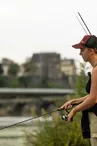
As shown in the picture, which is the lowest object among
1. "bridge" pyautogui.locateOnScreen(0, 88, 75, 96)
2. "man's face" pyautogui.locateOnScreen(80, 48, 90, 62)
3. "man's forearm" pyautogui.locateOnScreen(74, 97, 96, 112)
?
"man's forearm" pyautogui.locateOnScreen(74, 97, 96, 112)

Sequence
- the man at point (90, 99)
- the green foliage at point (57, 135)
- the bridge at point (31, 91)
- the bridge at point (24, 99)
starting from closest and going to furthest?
the man at point (90, 99)
the green foliage at point (57, 135)
the bridge at point (31, 91)
the bridge at point (24, 99)

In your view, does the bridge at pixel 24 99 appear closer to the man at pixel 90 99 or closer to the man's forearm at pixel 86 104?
the man at pixel 90 99

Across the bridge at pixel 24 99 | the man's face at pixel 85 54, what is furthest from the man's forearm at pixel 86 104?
the bridge at pixel 24 99

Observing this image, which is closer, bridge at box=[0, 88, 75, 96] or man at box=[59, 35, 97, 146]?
man at box=[59, 35, 97, 146]

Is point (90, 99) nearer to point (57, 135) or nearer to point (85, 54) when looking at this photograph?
point (85, 54)

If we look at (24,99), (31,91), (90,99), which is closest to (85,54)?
(90,99)

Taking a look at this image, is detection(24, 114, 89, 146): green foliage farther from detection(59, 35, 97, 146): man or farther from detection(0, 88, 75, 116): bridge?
detection(0, 88, 75, 116): bridge

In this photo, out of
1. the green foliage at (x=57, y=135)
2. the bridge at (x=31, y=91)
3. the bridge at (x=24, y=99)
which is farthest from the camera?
the bridge at (x=24, y=99)

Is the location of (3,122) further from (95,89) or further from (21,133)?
(95,89)

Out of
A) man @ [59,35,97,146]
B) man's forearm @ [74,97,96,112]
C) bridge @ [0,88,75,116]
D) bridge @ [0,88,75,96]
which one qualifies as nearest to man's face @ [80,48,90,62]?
man @ [59,35,97,146]

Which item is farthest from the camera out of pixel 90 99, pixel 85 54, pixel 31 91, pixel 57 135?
pixel 31 91

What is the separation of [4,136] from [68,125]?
3.90ft

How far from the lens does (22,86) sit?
64.1 meters

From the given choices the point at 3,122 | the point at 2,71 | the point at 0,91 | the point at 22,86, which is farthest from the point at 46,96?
the point at 3,122
